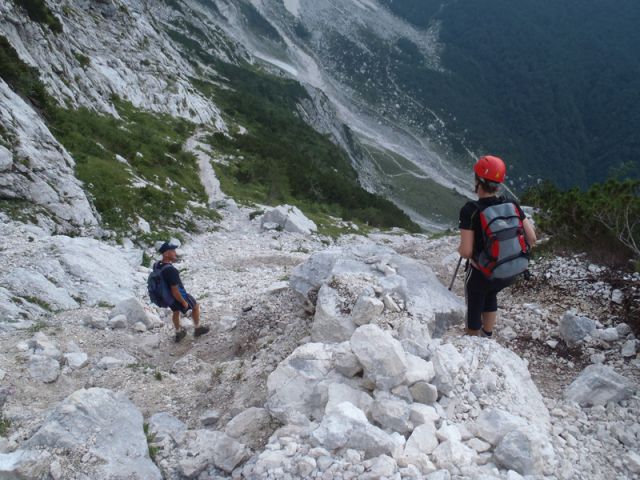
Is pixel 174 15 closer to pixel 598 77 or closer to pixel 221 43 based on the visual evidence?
pixel 221 43

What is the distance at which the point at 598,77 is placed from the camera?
176375mm

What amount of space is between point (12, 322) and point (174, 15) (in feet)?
360

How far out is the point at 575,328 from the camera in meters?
6.10

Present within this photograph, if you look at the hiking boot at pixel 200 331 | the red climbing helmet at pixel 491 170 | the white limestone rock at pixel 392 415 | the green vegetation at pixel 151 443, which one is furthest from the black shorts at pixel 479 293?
the hiking boot at pixel 200 331

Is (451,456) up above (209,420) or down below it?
above

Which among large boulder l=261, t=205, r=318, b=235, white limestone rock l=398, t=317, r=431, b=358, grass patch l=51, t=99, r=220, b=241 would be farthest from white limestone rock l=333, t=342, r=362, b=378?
large boulder l=261, t=205, r=318, b=235

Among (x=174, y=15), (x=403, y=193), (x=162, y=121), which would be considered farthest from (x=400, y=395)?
(x=174, y=15)

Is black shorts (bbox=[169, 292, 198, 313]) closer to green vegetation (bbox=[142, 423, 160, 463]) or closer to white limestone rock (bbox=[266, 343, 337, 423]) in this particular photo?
green vegetation (bbox=[142, 423, 160, 463])

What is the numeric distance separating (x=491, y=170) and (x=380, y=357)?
237 cm

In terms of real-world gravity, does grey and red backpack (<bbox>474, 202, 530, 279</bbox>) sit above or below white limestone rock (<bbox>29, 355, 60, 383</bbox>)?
above

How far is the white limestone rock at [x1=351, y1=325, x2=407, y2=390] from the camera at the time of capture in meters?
4.21

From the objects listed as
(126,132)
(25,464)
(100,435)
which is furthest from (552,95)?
(25,464)

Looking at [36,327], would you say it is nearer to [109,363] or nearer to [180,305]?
[109,363]

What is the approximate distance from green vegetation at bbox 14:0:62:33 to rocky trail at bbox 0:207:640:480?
24.7 metres
